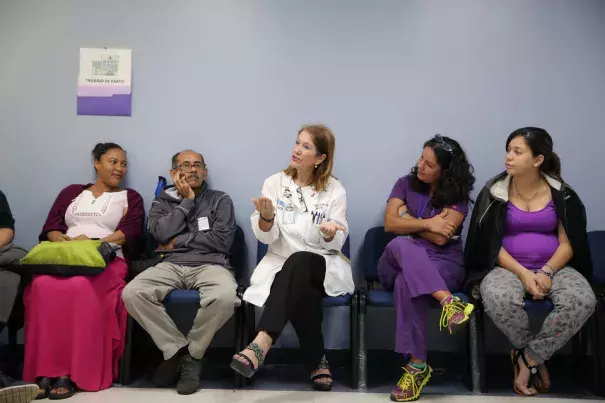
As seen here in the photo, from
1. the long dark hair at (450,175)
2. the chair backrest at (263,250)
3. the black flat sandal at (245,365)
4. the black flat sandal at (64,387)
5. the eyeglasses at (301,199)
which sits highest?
the long dark hair at (450,175)

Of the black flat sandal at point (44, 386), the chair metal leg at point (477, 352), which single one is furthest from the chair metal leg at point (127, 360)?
the chair metal leg at point (477, 352)

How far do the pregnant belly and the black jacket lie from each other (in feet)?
0.29

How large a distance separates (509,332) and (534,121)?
1518mm

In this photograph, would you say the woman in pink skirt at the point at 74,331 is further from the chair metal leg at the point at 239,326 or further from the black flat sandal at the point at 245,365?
the black flat sandal at the point at 245,365

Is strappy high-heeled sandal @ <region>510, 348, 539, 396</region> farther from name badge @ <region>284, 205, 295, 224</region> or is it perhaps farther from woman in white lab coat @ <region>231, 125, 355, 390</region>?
name badge @ <region>284, 205, 295, 224</region>

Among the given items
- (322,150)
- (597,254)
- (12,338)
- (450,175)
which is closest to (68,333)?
(12,338)

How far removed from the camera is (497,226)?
341cm

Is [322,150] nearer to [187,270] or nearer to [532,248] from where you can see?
[187,270]

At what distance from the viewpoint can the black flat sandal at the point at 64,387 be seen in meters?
3.11

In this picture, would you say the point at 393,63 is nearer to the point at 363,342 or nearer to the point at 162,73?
the point at 162,73

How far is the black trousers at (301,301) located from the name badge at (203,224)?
0.67 metres

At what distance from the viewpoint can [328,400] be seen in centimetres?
309

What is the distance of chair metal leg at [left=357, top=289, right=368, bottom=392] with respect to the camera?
10.8ft

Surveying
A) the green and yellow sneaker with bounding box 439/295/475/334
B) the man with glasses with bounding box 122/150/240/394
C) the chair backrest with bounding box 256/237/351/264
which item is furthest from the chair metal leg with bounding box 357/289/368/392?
the man with glasses with bounding box 122/150/240/394
